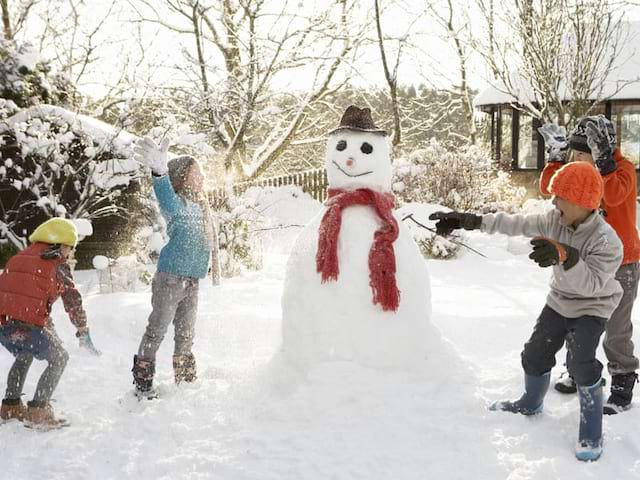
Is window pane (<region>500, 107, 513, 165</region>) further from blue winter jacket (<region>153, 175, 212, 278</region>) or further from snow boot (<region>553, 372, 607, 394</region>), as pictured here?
blue winter jacket (<region>153, 175, 212, 278</region>)

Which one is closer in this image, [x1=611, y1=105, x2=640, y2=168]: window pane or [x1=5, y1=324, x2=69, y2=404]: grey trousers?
[x1=5, y1=324, x2=69, y2=404]: grey trousers

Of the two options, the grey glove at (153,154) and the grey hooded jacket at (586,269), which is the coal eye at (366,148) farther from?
the grey glove at (153,154)

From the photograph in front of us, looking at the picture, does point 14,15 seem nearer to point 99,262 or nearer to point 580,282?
point 99,262

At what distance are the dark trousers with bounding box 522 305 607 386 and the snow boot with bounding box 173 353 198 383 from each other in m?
2.21

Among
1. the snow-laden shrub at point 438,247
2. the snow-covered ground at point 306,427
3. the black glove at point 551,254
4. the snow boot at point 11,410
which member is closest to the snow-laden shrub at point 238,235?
the snow-laden shrub at point 438,247

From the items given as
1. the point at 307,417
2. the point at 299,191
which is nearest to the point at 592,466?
the point at 307,417

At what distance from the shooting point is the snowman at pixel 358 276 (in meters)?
3.84

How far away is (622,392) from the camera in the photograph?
3619 mm

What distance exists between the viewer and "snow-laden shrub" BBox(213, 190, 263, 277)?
880 cm

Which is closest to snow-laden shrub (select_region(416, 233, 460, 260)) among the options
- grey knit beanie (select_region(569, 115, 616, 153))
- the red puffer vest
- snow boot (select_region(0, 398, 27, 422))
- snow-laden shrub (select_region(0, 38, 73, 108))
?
snow-laden shrub (select_region(0, 38, 73, 108))

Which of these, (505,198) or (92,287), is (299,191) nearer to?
(505,198)

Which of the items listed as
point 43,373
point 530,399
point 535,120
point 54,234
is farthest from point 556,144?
point 535,120

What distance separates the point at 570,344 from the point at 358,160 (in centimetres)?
170

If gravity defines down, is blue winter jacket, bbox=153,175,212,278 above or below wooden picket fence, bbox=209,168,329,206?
below
